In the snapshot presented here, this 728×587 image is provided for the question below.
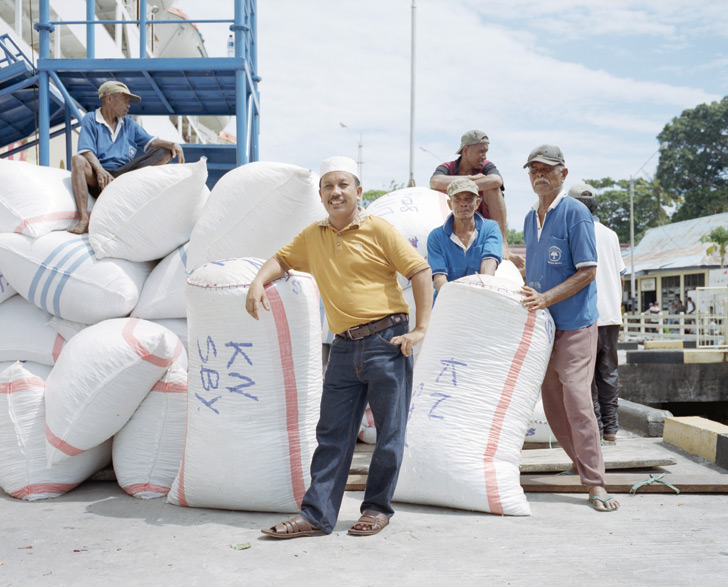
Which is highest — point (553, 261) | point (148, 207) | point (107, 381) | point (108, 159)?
point (108, 159)

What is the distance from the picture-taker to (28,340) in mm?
3873

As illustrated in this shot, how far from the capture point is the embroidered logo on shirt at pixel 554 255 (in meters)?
3.30

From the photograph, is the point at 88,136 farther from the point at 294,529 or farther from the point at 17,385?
the point at 294,529

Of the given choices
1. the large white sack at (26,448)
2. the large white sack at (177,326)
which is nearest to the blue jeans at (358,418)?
the large white sack at (177,326)

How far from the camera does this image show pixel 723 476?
3598mm

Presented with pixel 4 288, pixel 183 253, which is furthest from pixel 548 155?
pixel 4 288

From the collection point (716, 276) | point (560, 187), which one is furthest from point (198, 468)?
point (716, 276)

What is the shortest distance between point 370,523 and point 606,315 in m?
2.36

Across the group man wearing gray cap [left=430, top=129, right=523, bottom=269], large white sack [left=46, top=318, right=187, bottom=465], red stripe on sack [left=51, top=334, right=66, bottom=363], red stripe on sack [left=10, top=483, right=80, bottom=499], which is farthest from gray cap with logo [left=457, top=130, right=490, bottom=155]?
red stripe on sack [left=10, top=483, right=80, bottom=499]

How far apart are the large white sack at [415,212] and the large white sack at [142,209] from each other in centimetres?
112

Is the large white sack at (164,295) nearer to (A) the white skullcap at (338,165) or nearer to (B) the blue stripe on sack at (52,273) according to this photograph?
(B) the blue stripe on sack at (52,273)

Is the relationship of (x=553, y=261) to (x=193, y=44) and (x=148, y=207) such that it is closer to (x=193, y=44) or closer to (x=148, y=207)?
(x=148, y=207)

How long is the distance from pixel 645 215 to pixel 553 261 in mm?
52787

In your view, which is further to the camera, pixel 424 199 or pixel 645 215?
pixel 645 215
